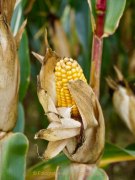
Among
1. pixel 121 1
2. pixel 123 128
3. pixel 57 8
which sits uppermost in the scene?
pixel 121 1

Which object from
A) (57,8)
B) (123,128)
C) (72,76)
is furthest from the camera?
Answer: (123,128)

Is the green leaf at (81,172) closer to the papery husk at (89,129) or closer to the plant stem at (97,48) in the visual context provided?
the papery husk at (89,129)

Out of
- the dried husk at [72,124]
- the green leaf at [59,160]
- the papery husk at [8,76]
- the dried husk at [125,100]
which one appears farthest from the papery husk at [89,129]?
the dried husk at [125,100]

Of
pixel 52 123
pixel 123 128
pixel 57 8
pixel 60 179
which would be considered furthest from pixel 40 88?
pixel 123 128

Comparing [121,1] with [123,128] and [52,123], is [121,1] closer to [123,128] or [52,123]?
[52,123]

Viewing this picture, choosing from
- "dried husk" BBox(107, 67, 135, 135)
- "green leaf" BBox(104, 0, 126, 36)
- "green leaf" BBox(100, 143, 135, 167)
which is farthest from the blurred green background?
"green leaf" BBox(104, 0, 126, 36)

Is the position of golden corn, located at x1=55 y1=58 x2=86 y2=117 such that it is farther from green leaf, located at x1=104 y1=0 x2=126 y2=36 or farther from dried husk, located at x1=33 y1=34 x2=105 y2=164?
green leaf, located at x1=104 y1=0 x2=126 y2=36

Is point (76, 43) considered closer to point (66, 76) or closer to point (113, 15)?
point (113, 15)

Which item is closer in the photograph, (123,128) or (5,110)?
(5,110)

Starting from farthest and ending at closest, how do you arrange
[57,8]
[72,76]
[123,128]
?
[123,128] < [57,8] < [72,76]
